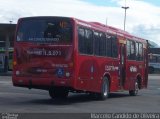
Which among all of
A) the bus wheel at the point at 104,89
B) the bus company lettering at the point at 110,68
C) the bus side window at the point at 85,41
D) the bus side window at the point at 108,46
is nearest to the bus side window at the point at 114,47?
the bus side window at the point at 108,46

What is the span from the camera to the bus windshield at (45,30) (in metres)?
20.6

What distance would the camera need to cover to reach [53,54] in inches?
808

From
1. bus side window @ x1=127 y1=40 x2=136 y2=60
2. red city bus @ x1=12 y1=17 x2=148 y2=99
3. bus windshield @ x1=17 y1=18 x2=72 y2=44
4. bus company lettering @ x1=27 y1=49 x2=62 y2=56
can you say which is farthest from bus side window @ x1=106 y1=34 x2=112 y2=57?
bus company lettering @ x1=27 y1=49 x2=62 y2=56

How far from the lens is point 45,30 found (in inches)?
821

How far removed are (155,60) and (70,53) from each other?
196ft

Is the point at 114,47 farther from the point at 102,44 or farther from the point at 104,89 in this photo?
the point at 104,89

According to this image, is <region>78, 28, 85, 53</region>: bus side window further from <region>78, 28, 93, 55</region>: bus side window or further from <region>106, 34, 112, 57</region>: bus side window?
<region>106, 34, 112, 57</region>: bus side window

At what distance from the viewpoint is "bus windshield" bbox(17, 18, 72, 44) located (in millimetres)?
20578

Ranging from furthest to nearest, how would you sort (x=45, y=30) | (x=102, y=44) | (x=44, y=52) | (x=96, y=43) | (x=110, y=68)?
(x=110, y=68) < (x=102, y=44) < (x=96, y=43) < (x=45, y=30) < (x=44, y=52)

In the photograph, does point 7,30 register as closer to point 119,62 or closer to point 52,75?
point 119,62

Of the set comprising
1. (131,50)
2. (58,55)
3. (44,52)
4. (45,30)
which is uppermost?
(45,30)

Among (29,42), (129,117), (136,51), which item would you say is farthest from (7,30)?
(129,117)

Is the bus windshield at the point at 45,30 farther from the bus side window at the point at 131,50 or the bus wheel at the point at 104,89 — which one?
the bus side window at the point at 131,50

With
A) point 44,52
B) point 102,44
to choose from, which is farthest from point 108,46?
point 44,52
